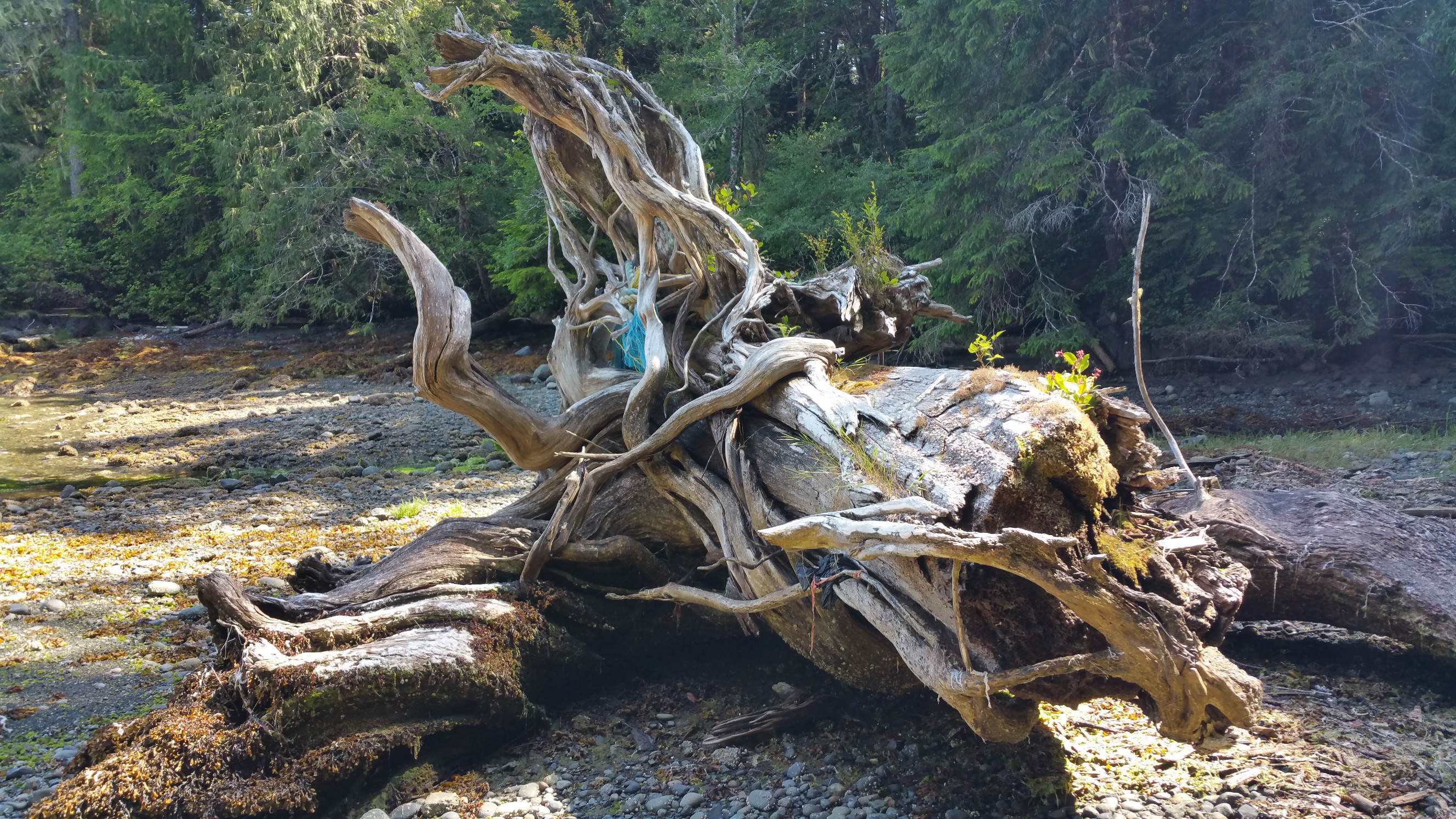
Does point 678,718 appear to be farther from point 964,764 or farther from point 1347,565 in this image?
point 1347,565

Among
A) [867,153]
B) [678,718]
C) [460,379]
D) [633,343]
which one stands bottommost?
[678,718]

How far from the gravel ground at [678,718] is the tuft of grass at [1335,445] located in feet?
1.17

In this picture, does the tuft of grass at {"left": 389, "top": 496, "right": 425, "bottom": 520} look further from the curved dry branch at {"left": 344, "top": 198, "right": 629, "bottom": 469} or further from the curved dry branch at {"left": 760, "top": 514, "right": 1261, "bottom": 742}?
the curved dry branch at {"left": 760, "top": 514, "right": 1261, "bottom": 742}

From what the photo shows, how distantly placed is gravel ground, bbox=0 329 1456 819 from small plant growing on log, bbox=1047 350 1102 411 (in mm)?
1258

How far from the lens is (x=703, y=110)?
15.0m

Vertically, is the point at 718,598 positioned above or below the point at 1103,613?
below

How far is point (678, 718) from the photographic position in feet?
15.0

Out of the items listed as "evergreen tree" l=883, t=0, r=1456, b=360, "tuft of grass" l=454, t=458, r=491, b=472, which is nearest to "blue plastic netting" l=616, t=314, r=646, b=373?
"tuft of grass" l=454, t=458, r=491, b=472

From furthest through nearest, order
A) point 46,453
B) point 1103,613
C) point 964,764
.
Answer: point 46,453 < point 964,764 < point 1103,613

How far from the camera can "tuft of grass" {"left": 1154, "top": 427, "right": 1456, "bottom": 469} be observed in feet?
26.3

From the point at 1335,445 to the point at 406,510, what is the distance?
8478 millimetres

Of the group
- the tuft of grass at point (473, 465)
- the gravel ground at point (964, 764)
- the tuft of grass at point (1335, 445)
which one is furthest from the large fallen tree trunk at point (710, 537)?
the tuft of grass at point (1335, 445)

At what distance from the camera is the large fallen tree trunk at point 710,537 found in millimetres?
3107

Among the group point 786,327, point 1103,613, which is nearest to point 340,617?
point 786,327
